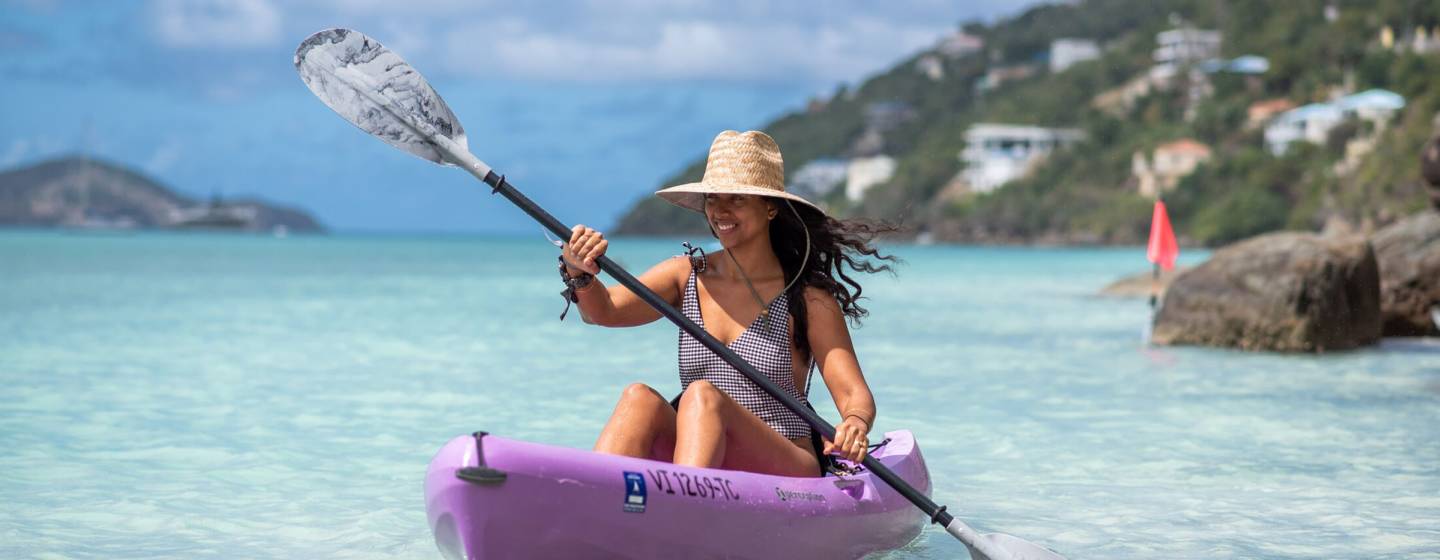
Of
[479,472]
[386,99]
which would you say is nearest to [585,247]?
[479,472]

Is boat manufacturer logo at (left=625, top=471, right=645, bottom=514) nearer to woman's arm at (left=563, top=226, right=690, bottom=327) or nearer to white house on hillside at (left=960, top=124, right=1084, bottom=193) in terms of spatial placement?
woman's arm at (left=563, top=226, right=690, bottom=327)

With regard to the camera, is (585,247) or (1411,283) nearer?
(585,247)

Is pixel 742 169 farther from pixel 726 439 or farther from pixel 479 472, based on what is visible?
pixel 479 472

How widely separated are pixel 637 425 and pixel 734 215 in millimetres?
745

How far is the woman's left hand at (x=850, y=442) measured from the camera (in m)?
4.39

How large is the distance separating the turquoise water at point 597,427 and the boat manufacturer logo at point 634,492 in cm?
197

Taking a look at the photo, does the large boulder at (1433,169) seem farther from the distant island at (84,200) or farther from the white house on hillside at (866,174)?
the distant island at (84,200)

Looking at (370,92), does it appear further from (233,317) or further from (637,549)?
(233,317)

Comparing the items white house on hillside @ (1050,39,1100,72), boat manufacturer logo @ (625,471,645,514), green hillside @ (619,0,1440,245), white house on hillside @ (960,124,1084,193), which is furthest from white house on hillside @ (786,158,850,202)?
boat manufacturer logo @ (625,471,645,514)

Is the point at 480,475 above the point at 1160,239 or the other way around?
the other way around

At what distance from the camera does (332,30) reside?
5.05 meters

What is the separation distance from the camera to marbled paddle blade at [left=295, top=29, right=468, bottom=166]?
16.6 feet

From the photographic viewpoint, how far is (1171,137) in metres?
95.3

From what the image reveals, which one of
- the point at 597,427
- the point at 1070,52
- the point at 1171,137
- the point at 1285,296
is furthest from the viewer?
the point at 1070,52
